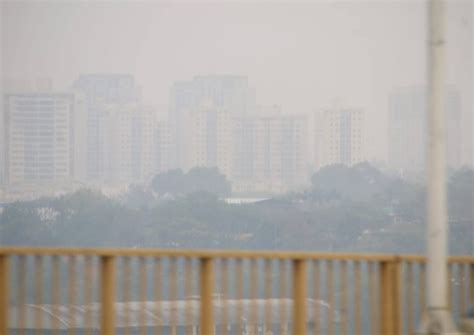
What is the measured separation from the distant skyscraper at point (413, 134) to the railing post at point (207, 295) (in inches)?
5140

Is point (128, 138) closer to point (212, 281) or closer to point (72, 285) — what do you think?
point (72, 285)

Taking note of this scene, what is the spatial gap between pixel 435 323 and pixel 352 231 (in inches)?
4462

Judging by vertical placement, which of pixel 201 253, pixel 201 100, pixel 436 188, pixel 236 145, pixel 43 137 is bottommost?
pixel 201 253

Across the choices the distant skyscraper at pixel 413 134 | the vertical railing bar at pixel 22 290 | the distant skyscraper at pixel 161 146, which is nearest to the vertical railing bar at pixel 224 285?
the vertical railing bar at pixel 22 290

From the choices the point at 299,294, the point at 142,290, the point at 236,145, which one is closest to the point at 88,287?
the point at 142,290

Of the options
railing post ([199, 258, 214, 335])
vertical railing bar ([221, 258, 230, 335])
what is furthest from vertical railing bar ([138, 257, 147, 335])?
vertical railing bar ([221, 258, 230, 335])

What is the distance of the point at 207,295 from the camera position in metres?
7.47

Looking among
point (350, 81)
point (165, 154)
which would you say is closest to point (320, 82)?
point (350, 81)

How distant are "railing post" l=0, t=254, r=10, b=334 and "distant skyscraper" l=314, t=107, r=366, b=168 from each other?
5515 inches

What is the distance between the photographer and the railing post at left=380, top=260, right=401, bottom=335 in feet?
25.1

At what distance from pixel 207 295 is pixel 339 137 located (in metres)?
147

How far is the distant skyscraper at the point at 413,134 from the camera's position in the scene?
5463 inches

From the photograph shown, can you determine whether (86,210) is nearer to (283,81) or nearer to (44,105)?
(44,105)

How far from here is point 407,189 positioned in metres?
127
